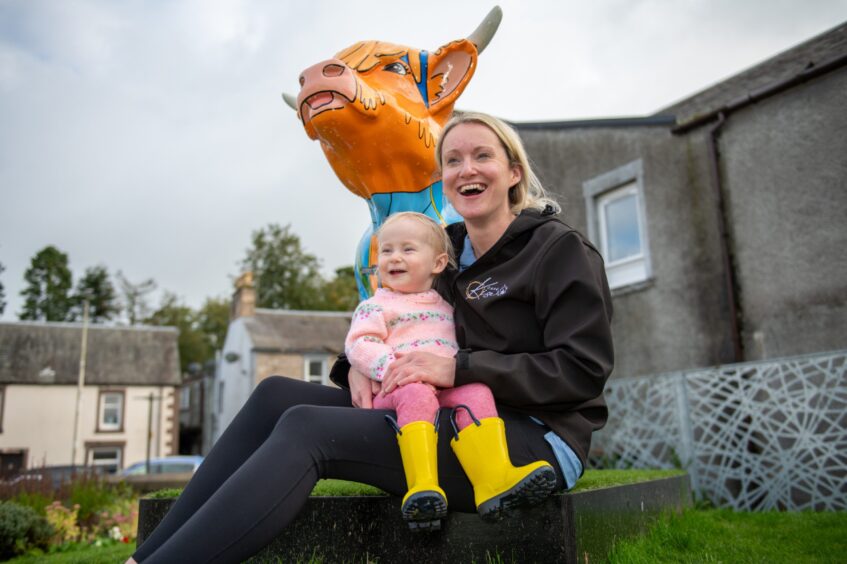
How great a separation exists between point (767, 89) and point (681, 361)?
11.5 ft

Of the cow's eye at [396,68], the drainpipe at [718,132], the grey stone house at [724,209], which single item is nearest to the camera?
the cow's eye at [396,68]

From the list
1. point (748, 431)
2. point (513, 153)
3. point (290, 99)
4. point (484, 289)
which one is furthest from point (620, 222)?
point (484, 289)

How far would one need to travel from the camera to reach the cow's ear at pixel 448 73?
3615 mm

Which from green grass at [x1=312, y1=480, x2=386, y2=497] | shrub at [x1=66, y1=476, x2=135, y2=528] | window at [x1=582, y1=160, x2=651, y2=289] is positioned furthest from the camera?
window at [x1=582, y1=160, x2=651, y2=289]

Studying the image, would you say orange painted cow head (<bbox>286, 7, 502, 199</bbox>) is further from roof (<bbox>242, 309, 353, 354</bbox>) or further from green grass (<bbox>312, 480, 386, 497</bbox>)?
roof (<bbox>242, 309, 353, 354</bbox>)

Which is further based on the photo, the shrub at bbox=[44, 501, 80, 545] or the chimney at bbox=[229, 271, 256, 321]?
the chimney at bbox=[229, 271, 256, 321]

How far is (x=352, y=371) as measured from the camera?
245cm

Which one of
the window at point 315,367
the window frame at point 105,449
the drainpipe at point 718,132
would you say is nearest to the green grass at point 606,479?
the drainpipe at point 718,132

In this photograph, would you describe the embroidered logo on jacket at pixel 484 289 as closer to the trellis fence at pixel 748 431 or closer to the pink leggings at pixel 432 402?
the pink leggings at pixel 432 402

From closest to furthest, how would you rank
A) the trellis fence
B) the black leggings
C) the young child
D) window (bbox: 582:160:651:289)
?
the black leggings
the young child
the trellis fence
window (bbox: 582:160:651:289)

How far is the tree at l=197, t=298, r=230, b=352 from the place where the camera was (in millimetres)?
39375

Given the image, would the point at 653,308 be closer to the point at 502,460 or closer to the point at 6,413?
the point at 502,460

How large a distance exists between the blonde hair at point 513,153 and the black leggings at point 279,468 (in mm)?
827

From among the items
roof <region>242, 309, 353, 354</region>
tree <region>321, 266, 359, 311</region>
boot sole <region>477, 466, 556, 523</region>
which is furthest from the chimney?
boot sole <region>477, 466, 556, 523</region>
